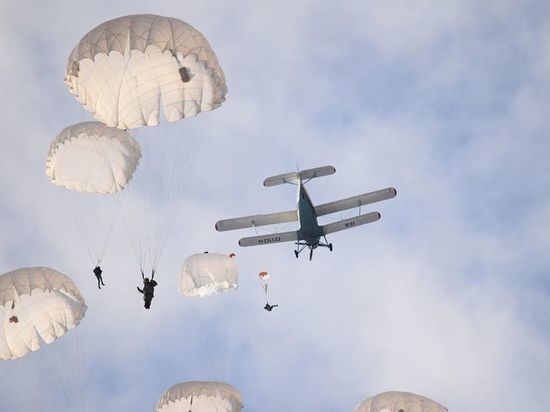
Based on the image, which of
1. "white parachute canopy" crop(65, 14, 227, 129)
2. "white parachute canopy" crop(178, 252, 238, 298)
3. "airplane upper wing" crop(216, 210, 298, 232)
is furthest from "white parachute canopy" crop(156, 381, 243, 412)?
"airplane upper wing" crop(216, 210, 298, 232)

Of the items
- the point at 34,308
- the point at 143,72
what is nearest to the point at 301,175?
the point at 34,308

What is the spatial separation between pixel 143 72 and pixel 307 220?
59.7 feet

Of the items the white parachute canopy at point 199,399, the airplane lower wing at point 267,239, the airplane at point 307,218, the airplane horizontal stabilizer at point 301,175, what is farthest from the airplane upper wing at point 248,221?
the white parachute canopy at point 199,399

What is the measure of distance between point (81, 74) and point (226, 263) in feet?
50.2

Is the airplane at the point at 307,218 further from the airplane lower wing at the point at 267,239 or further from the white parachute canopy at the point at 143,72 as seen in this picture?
the white parachute canopy at the point at 143,72

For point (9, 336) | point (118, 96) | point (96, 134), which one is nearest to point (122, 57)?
point (118, 96)

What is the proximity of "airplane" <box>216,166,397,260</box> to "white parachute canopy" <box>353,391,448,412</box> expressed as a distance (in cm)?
1354

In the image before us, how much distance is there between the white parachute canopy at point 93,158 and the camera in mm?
35156

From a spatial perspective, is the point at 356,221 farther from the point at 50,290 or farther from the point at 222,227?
the point at 50,290

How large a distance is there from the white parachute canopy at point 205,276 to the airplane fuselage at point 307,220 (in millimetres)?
5567

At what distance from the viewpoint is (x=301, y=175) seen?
157ft

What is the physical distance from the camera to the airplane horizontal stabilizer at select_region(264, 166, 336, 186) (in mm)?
47531

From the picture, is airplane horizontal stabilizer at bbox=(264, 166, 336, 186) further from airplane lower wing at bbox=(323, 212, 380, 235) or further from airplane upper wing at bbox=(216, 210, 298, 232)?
airplane upper wing at bbox=(216, 210, 298, 232)

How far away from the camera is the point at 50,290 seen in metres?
33.6
